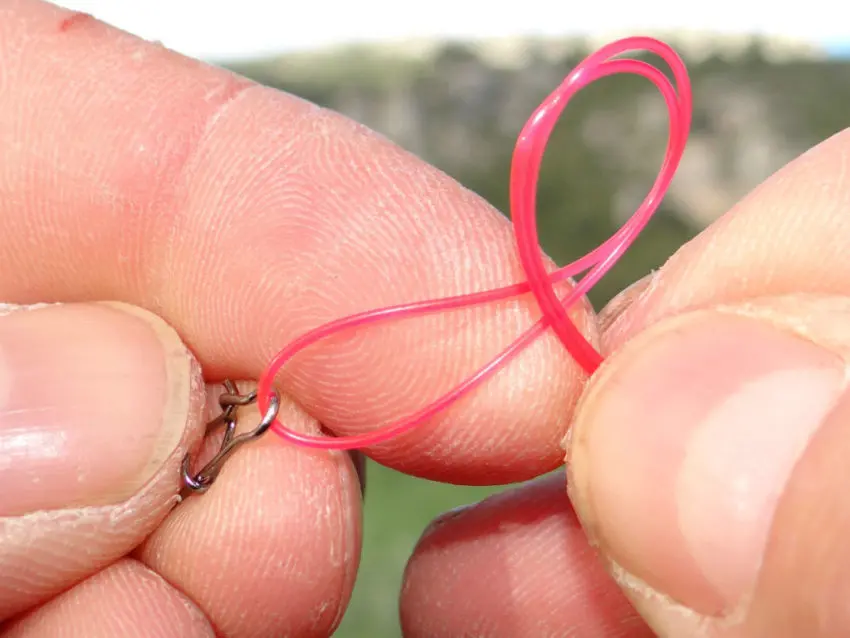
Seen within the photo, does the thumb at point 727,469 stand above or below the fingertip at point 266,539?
above

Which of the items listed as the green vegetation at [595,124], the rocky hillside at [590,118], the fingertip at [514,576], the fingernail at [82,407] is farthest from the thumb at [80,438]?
the rocky hillside at [590,118]

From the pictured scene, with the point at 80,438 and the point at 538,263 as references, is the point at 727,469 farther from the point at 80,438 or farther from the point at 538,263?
the point at 80,438

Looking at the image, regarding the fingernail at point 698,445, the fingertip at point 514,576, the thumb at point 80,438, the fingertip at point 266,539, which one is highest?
the fingernail at point 698,445

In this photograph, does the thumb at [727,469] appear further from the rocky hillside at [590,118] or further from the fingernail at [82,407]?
the rocky hillside at [590,118]

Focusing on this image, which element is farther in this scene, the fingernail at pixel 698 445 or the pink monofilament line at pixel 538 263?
the pink monofilament line at pixel 538 263

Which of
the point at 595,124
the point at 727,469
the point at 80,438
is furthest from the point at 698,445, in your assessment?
the point at 595,124

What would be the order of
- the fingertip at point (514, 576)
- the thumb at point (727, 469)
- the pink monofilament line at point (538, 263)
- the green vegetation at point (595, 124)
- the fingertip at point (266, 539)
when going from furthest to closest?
the green vegetation at point (595, 124) → the fingertip at point (514, 576) → the fingertip at point (266, 539) → the pink monofilament line at point (538, 263) → the thumb at point (727, 469)
